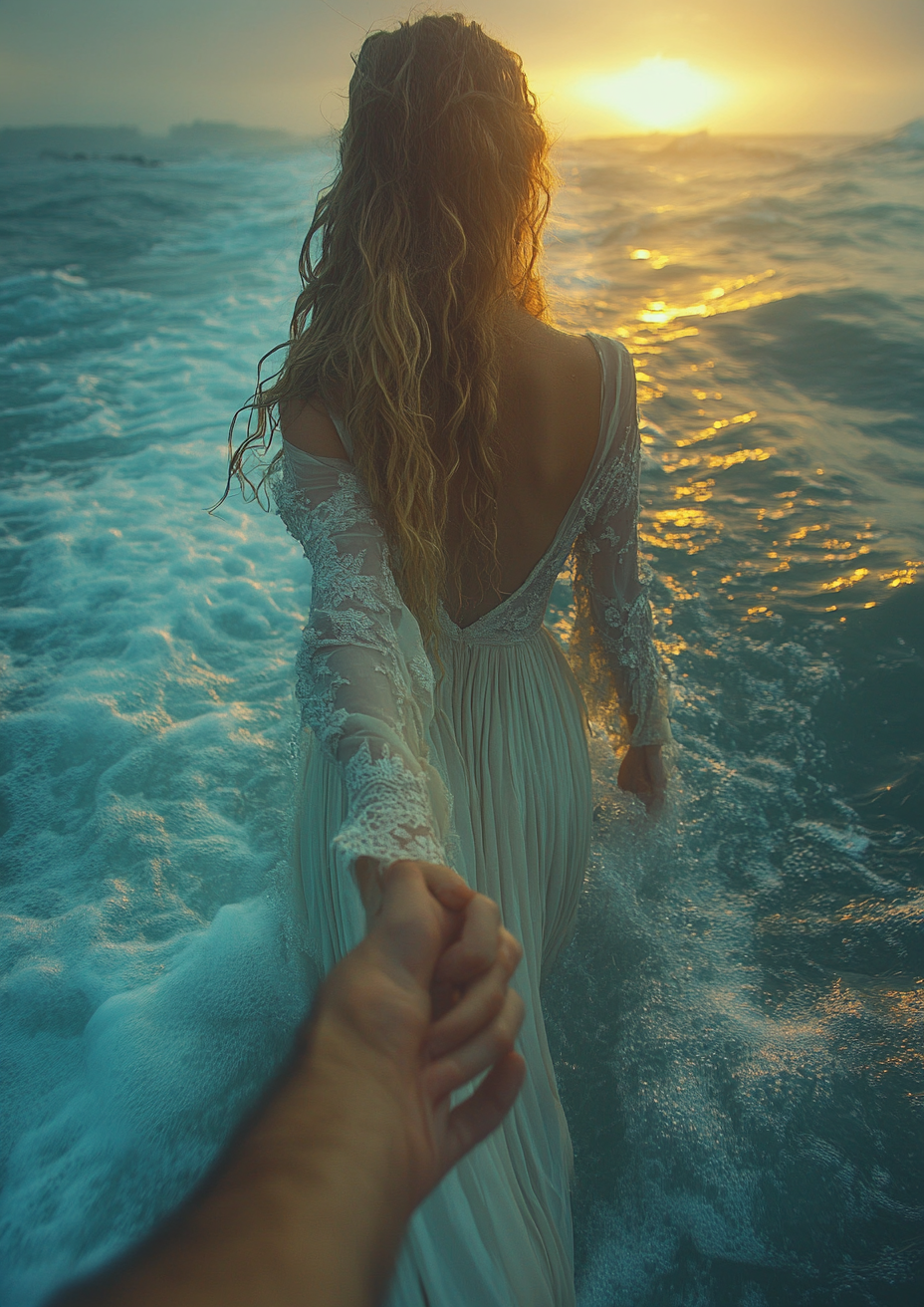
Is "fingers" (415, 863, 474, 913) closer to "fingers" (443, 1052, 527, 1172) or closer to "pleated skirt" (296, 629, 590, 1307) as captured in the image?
"fingers" (443, 1052, 527, 1172)

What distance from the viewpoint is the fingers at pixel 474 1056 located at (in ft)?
2.10

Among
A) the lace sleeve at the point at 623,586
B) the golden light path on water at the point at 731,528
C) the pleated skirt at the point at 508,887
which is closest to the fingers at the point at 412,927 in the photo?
the pleated skirt at the point at 508,887

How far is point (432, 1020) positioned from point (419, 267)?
1.10 metres

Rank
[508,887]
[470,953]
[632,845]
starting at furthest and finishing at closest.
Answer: [632,845], [508,887], [470,953]

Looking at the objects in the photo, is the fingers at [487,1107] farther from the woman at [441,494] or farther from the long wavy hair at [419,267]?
the long wavy hair at [419,267]

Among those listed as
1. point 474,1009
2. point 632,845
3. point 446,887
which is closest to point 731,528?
point 632,845

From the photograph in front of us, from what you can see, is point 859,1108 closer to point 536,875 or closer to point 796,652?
point 536,875

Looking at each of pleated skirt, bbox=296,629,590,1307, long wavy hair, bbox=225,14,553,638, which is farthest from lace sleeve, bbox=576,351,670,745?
long wavy hair, bbox=225,14,553,638

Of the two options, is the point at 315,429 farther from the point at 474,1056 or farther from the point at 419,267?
the point at 474,1056

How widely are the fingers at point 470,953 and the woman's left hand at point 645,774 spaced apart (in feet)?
4.52

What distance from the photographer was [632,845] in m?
2.30

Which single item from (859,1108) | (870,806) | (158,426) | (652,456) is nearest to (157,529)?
(158,426)

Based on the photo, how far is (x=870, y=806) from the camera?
248cm

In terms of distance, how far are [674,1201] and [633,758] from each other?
1004 mm
